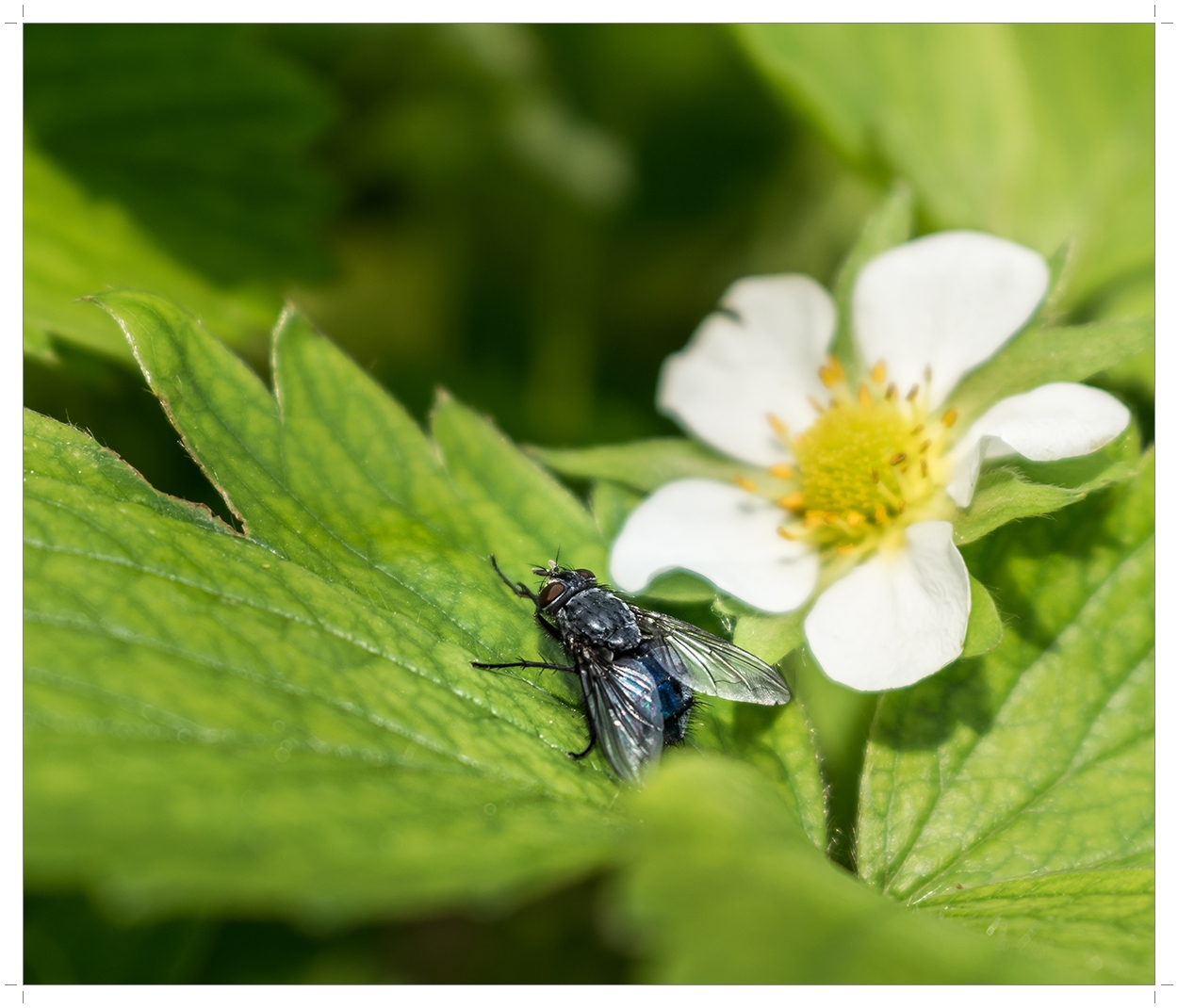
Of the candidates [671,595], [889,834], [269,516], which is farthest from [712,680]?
[269,516]

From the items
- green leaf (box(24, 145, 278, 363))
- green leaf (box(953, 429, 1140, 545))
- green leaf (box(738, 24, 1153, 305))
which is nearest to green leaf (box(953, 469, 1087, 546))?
green leaf (box(953, 429, 1140, 545))

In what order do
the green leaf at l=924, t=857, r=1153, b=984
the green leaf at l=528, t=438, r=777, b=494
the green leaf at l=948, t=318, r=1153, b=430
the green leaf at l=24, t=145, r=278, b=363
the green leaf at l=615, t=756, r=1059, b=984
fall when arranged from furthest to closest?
the green leaf at l=24, t=145, r=278, b=363
the green leaf at l=528, t=438, r=777, b=494
the green leaf at l=948, t=318, r=1153, b=430
the green leaf at l=924, t=857, r=1153, b=984
the green leaf at l=615, t=756, r=1059, b=984

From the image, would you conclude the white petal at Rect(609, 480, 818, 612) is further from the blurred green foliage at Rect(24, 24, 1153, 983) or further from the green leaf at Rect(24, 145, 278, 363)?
the green leaf at Rect(24, 145, 278, 363)

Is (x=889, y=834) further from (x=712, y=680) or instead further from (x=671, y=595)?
(x=671, y=595)

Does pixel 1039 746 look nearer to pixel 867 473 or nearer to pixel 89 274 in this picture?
pixel 867 473

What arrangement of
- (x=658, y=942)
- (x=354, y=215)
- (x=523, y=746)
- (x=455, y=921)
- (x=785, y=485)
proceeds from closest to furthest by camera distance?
(x=658, y=942) < (x=523, y=746) < (x=785, y=485) < (x=455, y=921) < (x=354, y=215)

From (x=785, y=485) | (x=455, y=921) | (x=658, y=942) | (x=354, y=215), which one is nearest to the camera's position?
(x=658, y=942)

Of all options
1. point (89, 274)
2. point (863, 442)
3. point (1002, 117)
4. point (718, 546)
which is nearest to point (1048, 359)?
point (863, 442)
